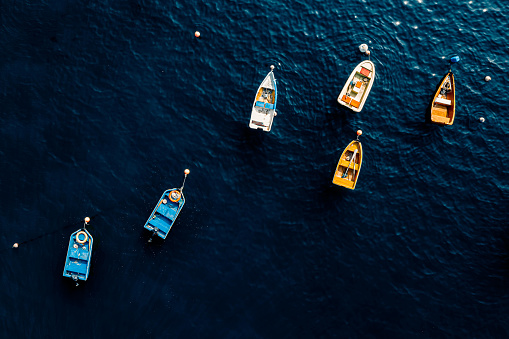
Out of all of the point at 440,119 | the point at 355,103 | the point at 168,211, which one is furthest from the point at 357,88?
the point at 168,211

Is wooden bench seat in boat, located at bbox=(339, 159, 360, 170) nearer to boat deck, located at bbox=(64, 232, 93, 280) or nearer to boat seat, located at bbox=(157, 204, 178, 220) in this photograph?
boat seat, located at bbox=(157, 204, 178, 220)

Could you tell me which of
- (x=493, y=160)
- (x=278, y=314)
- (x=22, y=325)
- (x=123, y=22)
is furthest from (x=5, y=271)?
(x=493, y=160)

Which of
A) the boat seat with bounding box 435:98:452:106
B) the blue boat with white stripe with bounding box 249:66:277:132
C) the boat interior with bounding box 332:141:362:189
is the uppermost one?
the boat seat with bounding box 435:98:452:106

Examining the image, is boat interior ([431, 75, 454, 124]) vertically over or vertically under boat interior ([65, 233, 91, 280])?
over

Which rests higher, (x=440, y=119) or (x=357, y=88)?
(x=357, y=88)

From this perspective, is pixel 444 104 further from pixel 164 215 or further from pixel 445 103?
pixel 164 215

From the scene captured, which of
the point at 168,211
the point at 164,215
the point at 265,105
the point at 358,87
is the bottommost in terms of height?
the point at 164,215

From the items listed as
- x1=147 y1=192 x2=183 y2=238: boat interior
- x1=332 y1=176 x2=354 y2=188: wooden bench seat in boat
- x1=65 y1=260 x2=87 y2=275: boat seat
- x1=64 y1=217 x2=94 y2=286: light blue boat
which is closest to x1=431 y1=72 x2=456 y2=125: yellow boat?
x1=332 y1=176 x2=354 y2=188: wooden bench seat in boat

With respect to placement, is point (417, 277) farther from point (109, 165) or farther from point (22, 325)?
point (22, 325)

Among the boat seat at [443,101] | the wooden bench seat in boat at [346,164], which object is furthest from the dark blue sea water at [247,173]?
the boat seat at [443,101]
